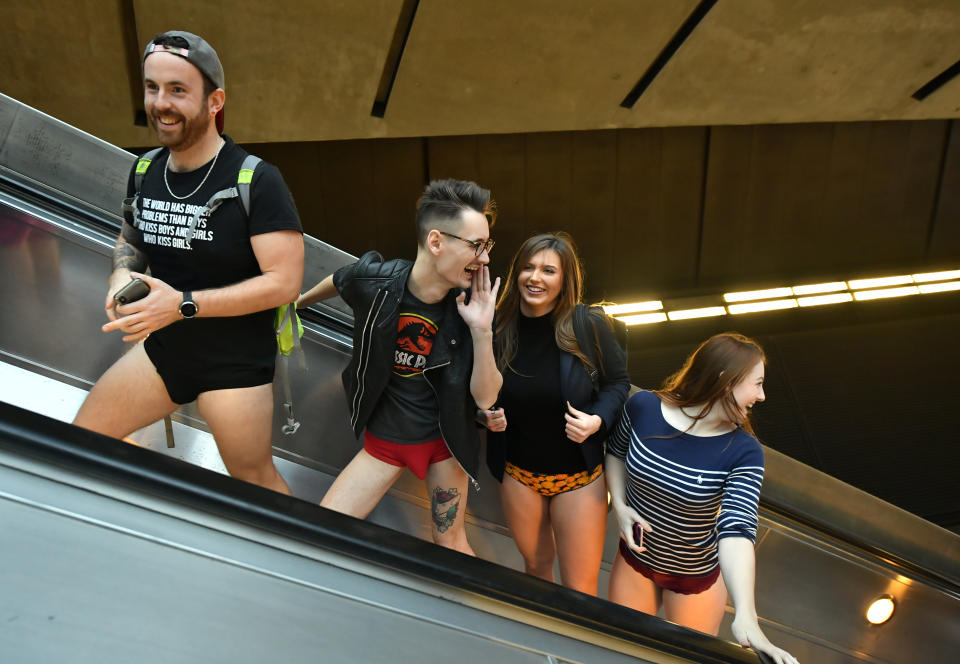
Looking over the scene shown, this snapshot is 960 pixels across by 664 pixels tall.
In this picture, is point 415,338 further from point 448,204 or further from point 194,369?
point 194,369

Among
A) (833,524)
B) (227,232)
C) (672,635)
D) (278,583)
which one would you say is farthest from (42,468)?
(833,524)

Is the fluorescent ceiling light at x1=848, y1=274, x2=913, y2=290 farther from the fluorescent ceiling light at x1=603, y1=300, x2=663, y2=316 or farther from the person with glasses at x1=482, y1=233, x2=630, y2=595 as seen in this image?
the person with glasses at x1=482, y1=233, x2=630, y2=595

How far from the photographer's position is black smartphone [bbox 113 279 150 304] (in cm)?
164

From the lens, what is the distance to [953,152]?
7359mm

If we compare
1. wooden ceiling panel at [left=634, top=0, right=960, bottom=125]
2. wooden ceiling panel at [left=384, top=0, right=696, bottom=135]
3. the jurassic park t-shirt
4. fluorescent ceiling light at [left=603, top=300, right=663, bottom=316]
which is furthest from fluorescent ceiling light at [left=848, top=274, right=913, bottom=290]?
the jurassic park t-shirt

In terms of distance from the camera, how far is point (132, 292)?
1665mm

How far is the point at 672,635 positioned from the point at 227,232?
52.6 inches

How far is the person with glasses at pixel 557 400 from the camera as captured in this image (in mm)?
2256

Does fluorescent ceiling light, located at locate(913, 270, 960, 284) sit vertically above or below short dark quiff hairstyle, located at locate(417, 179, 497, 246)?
above

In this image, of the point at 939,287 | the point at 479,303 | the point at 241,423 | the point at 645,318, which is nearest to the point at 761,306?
the point at 645,318

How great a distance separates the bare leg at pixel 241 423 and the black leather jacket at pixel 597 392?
72 centimetres

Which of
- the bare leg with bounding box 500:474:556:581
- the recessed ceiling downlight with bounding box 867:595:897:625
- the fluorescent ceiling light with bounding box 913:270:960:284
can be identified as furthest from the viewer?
the fluorescent ceiling light with bounding box 913:270:960:284

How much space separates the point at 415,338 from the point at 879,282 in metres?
6.83

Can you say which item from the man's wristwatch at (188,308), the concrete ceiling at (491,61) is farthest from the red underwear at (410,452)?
the concrete ceiling at (491,61)
